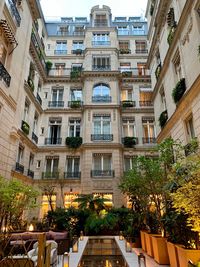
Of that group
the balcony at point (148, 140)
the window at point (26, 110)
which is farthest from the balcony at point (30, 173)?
the balcony at point (148, 140)

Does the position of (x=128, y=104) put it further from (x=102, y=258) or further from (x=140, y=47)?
(x=102, y=258)

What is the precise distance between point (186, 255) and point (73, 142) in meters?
13.9

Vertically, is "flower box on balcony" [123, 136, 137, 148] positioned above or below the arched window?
below

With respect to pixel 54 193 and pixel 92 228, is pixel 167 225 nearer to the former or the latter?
pixel 92 228

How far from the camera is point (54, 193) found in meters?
17.0

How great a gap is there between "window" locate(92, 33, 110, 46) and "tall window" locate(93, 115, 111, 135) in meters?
8.03

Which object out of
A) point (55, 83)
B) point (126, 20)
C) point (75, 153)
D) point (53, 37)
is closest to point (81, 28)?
point (53, 37)

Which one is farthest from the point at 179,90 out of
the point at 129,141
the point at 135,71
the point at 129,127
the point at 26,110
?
the point at 135,71

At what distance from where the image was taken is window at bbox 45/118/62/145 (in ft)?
61.0

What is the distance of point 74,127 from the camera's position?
19.3 metres

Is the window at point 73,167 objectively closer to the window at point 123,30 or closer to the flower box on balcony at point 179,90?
the flower box on balcony at point 179,90

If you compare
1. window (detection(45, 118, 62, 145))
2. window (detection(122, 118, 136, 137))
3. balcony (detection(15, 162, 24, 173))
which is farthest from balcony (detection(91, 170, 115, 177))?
balcony (detection(15, 162, 24, 173))

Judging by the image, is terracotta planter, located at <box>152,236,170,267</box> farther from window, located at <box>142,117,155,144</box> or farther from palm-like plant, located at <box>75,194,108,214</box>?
window, located at <box>142,117,155,144</box>

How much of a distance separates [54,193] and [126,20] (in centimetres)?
2132
